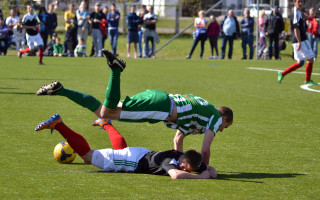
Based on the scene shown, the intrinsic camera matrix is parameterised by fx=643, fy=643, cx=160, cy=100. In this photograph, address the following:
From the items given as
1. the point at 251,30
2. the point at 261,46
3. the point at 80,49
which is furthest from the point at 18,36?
the point at 261,46

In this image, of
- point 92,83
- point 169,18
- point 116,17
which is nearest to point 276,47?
point 116,17

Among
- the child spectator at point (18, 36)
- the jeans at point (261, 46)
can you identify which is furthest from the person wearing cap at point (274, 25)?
the child spectator at point (18, 36)

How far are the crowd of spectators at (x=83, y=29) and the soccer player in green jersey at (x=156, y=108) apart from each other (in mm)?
21646

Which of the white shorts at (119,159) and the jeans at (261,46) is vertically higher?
the white shorts at (119,159)

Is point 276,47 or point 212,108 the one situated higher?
point 212,108

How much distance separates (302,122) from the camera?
10742 millimetres

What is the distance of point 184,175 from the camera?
6355 mm

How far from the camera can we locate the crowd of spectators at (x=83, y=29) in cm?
2858

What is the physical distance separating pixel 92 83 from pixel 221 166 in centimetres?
998

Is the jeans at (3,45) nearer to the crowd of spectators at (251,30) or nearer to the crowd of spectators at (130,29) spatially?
the crowd of spectators at (130,29)

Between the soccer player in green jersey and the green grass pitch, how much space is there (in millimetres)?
529

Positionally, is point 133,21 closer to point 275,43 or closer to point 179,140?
point 275,43

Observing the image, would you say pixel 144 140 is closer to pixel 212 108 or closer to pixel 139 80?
pixel 212 108

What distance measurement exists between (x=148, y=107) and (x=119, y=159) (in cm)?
63
